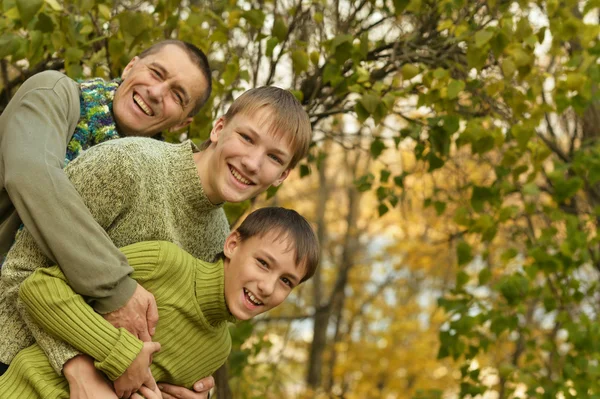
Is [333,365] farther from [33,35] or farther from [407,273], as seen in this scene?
[33,35]

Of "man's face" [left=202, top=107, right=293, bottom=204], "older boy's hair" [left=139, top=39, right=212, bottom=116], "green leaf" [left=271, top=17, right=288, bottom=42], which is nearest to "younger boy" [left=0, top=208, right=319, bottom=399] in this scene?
"man's face" [left=202, top=107, right=293, bottom=204]

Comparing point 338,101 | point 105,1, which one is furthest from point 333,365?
point 105,1

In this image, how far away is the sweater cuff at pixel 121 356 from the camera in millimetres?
2059

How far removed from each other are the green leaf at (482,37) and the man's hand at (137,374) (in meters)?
1.82

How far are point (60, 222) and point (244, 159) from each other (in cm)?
52

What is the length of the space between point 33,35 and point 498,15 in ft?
7.00

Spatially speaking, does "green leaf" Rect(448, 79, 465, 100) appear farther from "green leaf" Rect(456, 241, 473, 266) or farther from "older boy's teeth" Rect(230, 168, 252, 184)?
"older boy's teeth" Rect(230, 168, 252, 184)

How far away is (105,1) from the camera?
130 inches

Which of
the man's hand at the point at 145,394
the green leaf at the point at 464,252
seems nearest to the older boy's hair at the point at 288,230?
the man's hand at the point at 145,394

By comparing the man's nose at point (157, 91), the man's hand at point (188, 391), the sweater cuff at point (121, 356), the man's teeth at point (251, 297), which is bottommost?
the man's hand at point (188, 391)

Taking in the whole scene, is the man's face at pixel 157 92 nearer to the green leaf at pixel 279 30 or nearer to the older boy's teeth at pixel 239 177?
the older boy's teeth at pixel 239 177

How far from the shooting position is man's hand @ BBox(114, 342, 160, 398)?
82.4 inches

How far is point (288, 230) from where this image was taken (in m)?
2.36

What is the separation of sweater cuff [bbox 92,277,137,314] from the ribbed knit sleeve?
3 cm
